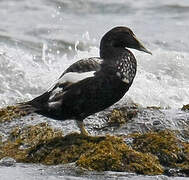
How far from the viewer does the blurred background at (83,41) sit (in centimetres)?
1263

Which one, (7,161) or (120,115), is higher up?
(120,115)

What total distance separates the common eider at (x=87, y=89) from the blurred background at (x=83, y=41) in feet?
15.3

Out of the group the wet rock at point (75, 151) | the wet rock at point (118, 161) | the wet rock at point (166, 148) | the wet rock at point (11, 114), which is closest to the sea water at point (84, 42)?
the wet rock at point (11, 114)

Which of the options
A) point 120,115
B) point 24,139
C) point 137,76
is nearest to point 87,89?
point 120,115

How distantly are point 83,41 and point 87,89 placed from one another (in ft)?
31.5

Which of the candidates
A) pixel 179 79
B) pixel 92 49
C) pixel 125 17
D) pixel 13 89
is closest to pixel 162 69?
pixel 179 79

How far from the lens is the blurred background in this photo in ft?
41.4

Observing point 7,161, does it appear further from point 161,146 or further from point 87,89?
point 161,146

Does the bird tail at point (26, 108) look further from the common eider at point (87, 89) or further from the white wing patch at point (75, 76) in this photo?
the white wing patch at point (75, 76)

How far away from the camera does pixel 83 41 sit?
53.6 feet

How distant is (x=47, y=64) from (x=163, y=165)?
7906 mm

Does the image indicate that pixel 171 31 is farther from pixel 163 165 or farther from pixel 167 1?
pixel 163 165

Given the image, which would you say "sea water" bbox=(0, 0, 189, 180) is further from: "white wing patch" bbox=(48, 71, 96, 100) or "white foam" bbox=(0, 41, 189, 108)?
"white wing patch" bbox=(48, 71, 96, 100)

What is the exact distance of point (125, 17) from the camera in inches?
744
